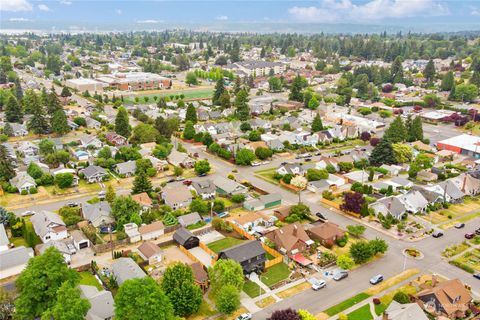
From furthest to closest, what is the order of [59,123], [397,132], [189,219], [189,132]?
1. [189,132]
2. [59,123]
3. [397,132]
4. [189,219]

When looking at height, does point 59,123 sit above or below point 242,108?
above

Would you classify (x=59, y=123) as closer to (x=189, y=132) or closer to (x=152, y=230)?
(x=189, y=132)

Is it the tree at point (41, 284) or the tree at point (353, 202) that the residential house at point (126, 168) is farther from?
the tree at point (353, 202)

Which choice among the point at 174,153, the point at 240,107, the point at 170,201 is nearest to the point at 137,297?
the point at 170,201

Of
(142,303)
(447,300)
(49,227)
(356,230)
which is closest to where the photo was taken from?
(142,303)

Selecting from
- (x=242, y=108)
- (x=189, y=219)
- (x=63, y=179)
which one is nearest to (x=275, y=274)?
(x=189, y=219)

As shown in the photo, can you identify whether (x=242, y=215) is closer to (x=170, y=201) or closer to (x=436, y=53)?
(x=170, y=201)

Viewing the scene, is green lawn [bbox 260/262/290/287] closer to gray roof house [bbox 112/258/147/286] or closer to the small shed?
the small shed
